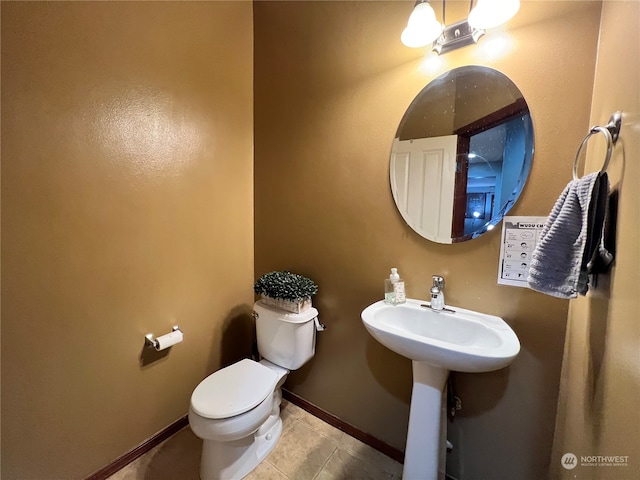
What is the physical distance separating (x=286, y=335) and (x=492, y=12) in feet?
5.28

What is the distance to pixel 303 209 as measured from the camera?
1.56 m

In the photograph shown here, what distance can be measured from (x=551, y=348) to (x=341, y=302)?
888mm

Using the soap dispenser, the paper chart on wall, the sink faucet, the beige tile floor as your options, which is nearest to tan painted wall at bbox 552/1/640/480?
the paper chart on wall

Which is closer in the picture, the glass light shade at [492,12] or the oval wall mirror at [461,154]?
the glass light shade at [492,12]

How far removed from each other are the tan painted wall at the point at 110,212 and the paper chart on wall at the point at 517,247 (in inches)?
56.8

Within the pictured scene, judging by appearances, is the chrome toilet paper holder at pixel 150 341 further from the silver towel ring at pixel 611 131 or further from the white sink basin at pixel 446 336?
the silver towel ring at pixel 611 131

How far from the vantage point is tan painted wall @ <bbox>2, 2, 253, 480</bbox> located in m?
0.96

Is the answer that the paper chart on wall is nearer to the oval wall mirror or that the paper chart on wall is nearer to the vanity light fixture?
the oval wall mirror

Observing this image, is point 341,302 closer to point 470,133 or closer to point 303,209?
point 303,209

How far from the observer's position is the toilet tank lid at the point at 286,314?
140 centimetres

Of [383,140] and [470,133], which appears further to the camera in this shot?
[383,140]

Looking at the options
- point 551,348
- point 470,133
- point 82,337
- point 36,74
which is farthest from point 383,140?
point 82,337

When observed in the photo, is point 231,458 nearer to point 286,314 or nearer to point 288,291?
point 286,314

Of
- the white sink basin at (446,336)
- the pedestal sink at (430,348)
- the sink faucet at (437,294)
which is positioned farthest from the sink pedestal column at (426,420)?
the sink faucet at (437,294)
